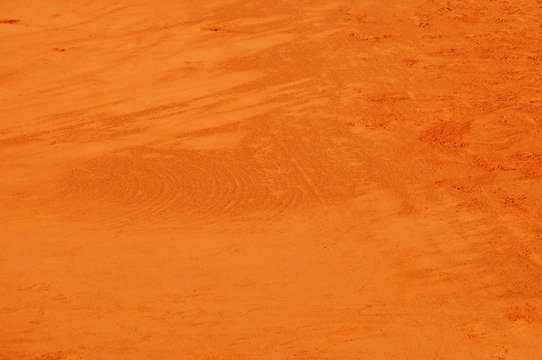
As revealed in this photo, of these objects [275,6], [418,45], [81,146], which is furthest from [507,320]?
[275,6]

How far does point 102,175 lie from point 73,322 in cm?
202

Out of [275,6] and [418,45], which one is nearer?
[418,45]

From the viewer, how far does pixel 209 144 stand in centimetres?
656

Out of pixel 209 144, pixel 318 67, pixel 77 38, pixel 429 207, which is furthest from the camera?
pixel 77 38

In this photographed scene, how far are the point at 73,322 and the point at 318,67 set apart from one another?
179 inches

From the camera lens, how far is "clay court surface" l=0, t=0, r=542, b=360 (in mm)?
4180

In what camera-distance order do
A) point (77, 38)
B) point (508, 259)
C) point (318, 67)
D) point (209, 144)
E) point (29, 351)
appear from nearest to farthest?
point (29, 351), point (508, 259), point (209, 144), point (318, 67), point (77, 38)

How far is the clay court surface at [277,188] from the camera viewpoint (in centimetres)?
418

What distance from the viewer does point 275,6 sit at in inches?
400

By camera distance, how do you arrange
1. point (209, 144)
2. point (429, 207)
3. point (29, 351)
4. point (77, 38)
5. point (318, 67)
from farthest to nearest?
point (77, 38), point (318, 67), point (209, 144), point (429, 207), point (29, 351)

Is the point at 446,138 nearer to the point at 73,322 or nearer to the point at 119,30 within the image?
the point at 73,322

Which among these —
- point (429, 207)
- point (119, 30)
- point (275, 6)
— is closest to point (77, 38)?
point (119, 30)

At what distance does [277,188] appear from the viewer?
18.7ft

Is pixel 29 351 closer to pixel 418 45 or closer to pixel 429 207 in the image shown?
pixel 429 207
